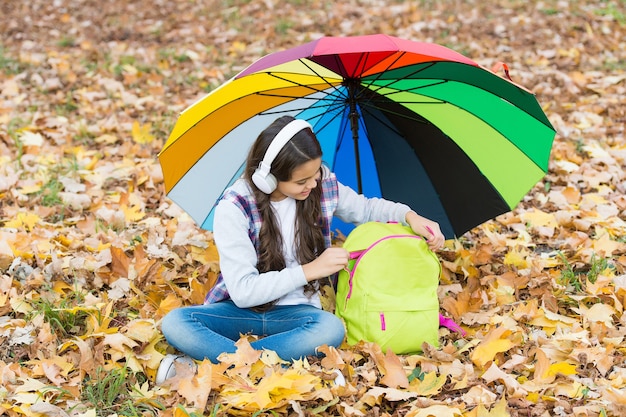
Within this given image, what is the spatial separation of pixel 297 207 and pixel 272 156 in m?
0.34

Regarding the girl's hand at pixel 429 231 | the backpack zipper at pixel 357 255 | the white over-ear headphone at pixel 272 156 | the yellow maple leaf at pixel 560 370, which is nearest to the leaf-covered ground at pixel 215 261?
the yellow maple leaf at pixel 560 370

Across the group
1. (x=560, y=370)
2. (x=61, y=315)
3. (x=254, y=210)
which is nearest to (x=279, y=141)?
(x=254, y=210)

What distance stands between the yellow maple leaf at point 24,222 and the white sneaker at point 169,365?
147 cm

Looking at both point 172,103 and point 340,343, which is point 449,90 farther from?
point 172,103

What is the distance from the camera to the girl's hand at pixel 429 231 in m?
2.77

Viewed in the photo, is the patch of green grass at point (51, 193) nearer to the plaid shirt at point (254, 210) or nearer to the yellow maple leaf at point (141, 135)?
the yellow maple leaf at point (141, 135)

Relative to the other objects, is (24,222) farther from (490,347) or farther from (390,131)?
(490,347)

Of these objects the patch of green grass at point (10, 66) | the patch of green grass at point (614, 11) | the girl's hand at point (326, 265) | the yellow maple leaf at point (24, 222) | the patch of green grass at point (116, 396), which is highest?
the patch of green grass at point (614, 11)

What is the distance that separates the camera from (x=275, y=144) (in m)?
2.56

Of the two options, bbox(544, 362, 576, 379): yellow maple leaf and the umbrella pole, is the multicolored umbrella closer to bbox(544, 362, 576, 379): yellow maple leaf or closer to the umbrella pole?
the umbrella pole

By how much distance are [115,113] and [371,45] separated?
11.9ft

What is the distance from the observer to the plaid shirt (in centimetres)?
273

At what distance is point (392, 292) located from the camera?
2705 mm

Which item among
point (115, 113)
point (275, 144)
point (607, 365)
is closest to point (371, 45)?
point (275, 144)
